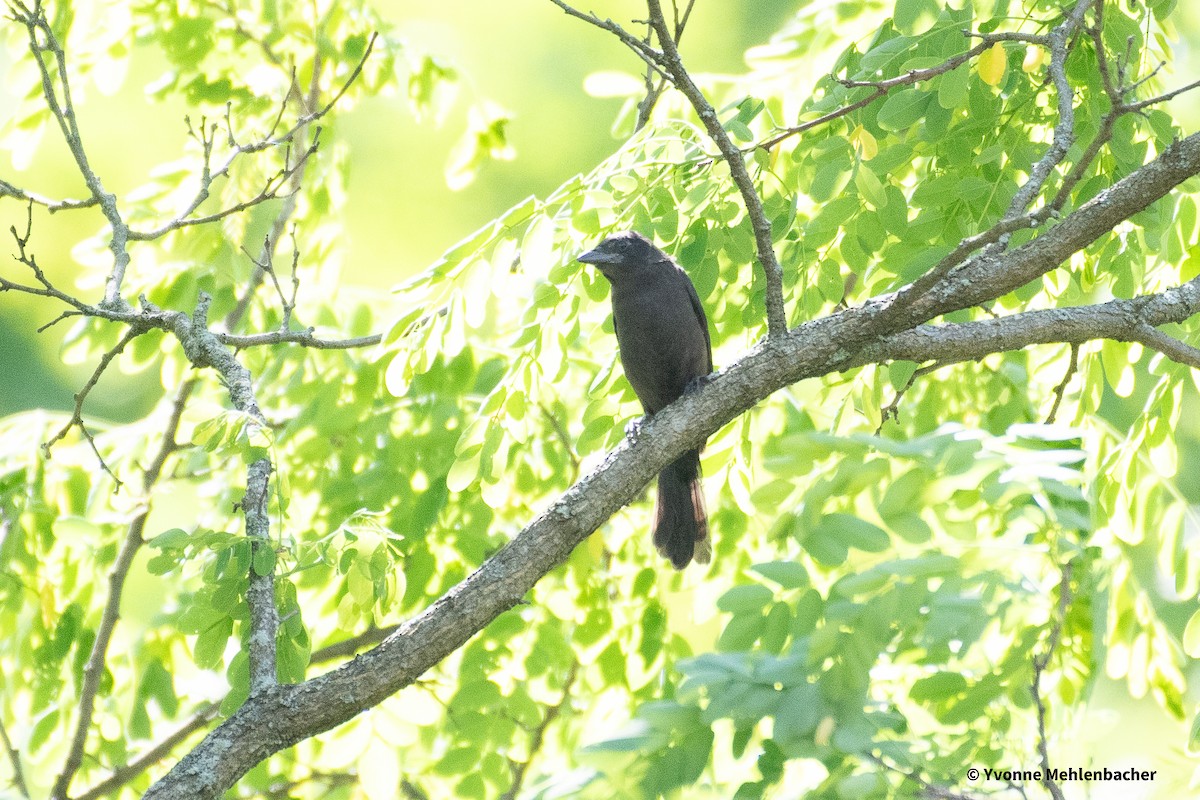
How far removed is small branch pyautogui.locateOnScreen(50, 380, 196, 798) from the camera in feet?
14.8

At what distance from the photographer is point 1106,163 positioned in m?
3.63

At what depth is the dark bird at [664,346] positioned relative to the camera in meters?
4.48

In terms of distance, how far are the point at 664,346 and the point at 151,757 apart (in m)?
2.81

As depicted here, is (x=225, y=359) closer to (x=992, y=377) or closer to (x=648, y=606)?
(x=648, y=606)

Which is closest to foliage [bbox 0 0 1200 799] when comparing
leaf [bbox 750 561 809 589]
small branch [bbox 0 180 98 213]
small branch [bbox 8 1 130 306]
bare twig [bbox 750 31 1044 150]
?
leaf [bbox 750 561 809 589]

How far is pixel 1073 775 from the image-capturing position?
7.75 ft

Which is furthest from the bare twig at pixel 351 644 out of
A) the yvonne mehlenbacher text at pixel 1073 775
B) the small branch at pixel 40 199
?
the yvonne mehlenbacher text at pixel 1073 775

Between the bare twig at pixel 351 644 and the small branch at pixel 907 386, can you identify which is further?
the bare twig at pixel 351 644

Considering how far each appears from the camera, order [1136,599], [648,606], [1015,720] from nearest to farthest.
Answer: [1015,720], [1136,599], [648,606]

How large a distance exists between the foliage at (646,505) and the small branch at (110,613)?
0.04 m

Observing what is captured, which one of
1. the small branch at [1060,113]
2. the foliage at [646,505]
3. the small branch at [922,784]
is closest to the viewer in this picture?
the small branch at [922,784]

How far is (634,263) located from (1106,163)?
5.95 ft

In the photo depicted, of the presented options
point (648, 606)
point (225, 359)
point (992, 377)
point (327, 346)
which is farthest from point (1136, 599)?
point (225, 359)

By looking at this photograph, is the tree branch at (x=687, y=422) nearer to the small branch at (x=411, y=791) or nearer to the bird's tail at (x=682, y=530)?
the bird's tail at (x=682, y=530)
